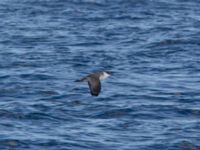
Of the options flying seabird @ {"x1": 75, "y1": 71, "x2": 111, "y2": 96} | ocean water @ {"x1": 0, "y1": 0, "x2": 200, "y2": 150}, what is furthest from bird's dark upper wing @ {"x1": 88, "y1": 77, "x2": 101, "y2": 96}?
ocean water @ {"x1": 0, "y1": 0, "x2": 200, "y2": 150}

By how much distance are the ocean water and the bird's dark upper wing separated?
127cm

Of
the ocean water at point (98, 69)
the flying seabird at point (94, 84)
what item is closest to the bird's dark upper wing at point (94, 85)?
the flying seabird at point (94, 84)

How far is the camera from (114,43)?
31141 millimetres

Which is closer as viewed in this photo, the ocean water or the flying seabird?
the flying seabird

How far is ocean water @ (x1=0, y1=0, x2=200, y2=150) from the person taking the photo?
20.6m

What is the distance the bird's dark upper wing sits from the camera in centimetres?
1936

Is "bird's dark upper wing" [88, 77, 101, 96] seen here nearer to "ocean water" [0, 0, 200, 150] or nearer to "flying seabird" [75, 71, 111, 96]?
"flying seabird" [75, 71, 111, 96]

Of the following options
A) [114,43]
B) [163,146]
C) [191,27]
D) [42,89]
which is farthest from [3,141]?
[191,27]

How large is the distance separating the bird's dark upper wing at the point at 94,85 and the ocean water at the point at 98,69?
1.27 m

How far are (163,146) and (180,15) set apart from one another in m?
16.9

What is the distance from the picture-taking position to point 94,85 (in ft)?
65.0

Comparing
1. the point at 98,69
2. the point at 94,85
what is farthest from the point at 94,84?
the point at 98,69

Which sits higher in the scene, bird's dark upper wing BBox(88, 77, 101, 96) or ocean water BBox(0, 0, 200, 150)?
ocean water BBox(0, 0, 200, 150)

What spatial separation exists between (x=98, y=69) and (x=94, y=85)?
7418 millimetres
